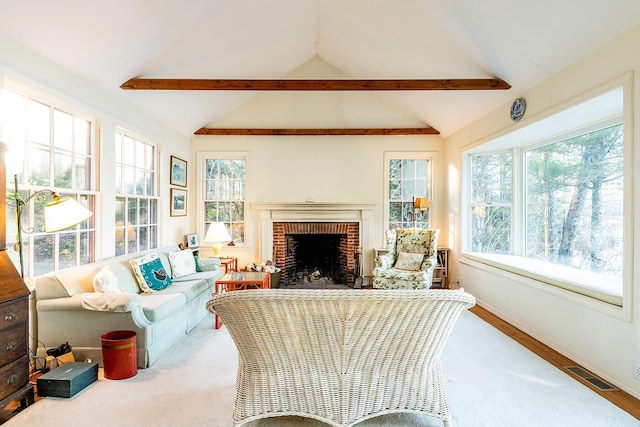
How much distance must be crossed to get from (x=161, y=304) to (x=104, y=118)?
203cm

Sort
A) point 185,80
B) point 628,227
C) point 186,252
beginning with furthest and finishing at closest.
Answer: point 186,252, point 185,80, point 628,227

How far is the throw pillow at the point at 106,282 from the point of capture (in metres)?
2.86

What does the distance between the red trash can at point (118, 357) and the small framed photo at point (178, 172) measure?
2993 mm

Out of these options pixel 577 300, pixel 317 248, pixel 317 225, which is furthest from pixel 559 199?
pixel 317 248

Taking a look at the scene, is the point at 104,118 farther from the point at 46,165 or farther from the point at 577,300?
the point at 577,300

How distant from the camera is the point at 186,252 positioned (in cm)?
446

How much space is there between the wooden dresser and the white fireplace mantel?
359cm

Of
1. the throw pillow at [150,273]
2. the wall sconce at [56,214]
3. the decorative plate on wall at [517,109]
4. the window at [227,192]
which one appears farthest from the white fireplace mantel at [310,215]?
the wall sconce at [56,214]

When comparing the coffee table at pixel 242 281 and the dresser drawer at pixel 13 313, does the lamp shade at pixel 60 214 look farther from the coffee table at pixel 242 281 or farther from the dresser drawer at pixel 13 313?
the coffee table at pixel 242 281

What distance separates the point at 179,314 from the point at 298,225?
2.71 metres

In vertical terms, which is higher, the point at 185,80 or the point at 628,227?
the point at 185,80

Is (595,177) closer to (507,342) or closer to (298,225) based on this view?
(507,342)

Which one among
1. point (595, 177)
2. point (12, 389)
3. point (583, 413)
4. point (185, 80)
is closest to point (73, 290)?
point (12, 389)

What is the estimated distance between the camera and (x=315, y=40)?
482cm
